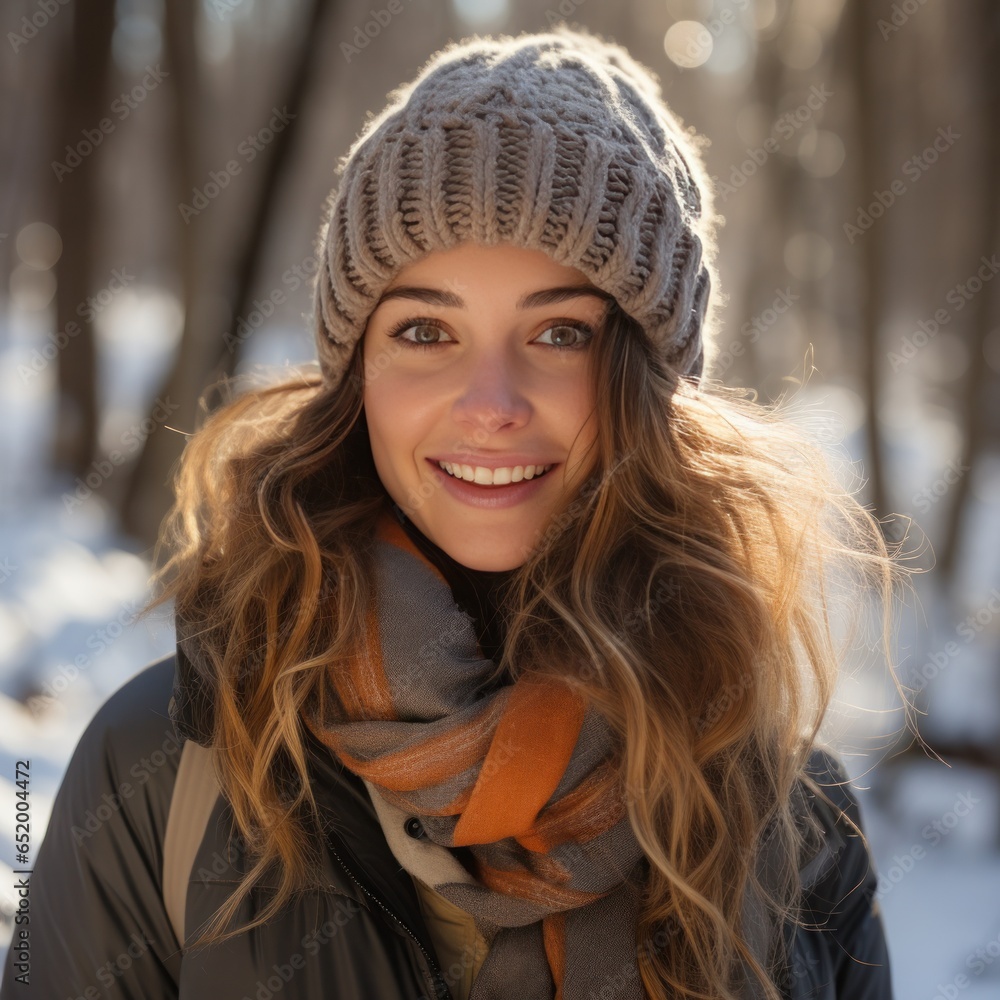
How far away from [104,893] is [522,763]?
0.68m

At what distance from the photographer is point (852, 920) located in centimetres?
176

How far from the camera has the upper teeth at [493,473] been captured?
1.62m

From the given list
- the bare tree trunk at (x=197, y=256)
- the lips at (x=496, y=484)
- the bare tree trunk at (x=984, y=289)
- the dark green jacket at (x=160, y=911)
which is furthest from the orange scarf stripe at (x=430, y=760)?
the bare tree trunk at (x=984, y=289)

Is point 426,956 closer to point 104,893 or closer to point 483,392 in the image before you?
point 104,893

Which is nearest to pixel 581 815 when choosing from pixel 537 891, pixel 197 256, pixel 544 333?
pixel 537 891

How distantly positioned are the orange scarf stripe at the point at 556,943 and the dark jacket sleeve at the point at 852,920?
50 cm

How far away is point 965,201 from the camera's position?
12.7 feet

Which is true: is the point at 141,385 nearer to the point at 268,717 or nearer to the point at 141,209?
the point at 141,209

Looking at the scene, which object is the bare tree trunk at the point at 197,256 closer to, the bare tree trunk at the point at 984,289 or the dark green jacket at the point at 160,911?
the dark green jacket at the point at 160,911

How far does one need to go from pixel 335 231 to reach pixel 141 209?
3.59 metres

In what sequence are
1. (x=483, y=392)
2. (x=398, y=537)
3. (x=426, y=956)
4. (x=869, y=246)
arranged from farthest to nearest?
1. (x=869, y=246)
2. (x=398, y=537)
3. (x=483, y=392)
4. (x=426, y=956)

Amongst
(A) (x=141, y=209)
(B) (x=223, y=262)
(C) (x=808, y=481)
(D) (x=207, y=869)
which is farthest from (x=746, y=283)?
(D) (x=207, y=869)

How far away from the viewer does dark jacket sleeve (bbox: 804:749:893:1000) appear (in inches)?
68.3

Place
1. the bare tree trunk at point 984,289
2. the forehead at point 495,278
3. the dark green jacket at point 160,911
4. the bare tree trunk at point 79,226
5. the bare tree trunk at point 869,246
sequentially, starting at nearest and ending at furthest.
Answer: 1. the dark green jacket at point 160,911
2. the forehead at point 495,278
3. the bare tree trunk at point 984,289
4. the bare tree trunk at point 869,246
5. the bare tree trunk at point 79,226
